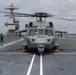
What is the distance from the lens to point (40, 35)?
21266 millimetres

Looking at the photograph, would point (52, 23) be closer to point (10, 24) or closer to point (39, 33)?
point (39, 33)

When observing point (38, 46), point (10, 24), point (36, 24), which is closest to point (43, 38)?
point (38, 46)

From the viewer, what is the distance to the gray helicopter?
2019 centimetres

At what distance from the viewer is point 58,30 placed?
2447 centimetres

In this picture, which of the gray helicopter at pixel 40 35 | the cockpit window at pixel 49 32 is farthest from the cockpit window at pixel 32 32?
the cockpit window at pixel 49 32

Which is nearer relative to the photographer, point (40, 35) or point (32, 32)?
point (40, 35)

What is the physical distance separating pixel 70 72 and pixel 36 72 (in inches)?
63.1

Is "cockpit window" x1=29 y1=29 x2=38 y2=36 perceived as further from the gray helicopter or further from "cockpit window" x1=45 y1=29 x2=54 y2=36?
"cockpit window" x1=45 y1=29 x2=54 y2=36

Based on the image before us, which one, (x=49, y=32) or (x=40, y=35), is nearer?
(x=40, y=35)

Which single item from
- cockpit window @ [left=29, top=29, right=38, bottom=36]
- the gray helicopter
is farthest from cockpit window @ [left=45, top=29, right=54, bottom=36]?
cockpit window @ [left=29, top=29, right=38, bottom=36]

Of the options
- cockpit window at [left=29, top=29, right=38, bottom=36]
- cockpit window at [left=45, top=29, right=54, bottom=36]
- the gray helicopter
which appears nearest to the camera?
the gray helicopter

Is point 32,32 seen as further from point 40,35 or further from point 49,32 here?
point 49,32

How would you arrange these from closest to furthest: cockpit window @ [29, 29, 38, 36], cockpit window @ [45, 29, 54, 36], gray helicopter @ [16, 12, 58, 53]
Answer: gray helicopter @ [16, 12, 58, 53] < cockpit window @ [29, 29, 38, 36] < cockpit window @ [45, 29, 54, 36]

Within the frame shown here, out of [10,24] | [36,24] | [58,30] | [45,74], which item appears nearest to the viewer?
[45,74]
